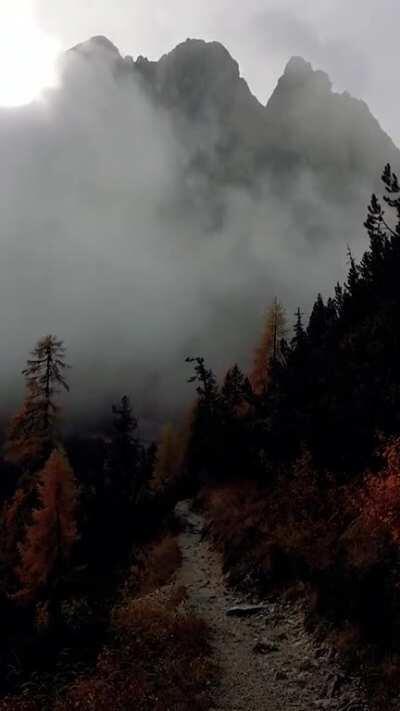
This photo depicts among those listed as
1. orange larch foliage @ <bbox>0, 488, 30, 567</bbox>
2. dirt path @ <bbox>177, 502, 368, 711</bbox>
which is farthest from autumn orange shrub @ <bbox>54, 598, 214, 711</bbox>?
orange larch foliage @ <bbox>0, 488, 30, 567</bbox>

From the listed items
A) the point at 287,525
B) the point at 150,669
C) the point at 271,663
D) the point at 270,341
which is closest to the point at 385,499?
the point at 287,525

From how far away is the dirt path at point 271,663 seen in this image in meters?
12.7

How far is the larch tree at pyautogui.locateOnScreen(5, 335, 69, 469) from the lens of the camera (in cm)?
3117

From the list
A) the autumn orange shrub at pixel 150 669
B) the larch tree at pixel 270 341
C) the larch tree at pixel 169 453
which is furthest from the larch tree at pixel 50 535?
the larch tree at pixel 169 453

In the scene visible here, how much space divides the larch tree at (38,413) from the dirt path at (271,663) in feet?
47.0

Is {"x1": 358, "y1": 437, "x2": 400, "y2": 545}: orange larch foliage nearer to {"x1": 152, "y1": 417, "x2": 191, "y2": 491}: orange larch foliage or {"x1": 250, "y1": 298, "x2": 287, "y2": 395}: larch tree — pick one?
{"x1": 250, "y1": 298, "x2": 287, "y2": 395}: larch tree

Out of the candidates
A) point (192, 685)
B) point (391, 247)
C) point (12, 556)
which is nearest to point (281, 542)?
point (192, 685)

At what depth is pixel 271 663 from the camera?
14.9m

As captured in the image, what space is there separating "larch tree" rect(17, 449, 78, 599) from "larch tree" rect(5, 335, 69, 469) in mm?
2975

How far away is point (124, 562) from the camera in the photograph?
30.2 m

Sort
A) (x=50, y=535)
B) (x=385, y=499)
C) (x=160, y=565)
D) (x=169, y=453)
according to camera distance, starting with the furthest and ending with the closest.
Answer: (x=169, y=453)
(x=50, y=535)
(x=160, y=565)
(x=385, y=499)

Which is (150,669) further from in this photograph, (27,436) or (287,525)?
(27,436)

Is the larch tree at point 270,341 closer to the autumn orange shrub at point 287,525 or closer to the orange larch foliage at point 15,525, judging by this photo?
the autumn orange shrub at point 287,525

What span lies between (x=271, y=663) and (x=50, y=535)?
1696 centimetres
